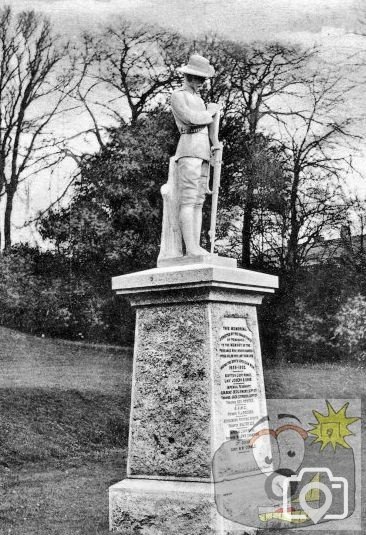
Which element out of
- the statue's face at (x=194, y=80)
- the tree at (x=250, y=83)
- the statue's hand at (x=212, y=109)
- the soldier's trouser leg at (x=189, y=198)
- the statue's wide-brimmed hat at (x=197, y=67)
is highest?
the tree at (x=250, y=83)

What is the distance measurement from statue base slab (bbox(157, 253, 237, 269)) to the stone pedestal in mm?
163

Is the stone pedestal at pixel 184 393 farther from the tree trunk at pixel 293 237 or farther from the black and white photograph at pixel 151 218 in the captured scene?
the tree trunk at pixel 293 237

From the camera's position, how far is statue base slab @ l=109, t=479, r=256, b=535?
6422 mm

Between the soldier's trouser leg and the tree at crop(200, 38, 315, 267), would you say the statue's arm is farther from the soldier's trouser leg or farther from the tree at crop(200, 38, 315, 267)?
the tree at crop(200, 38, 315, 267)

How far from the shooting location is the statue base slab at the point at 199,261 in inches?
283

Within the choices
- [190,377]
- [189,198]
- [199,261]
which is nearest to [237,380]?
[190,377]

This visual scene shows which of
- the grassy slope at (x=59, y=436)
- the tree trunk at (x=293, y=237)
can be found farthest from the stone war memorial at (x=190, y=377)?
the tree trunk at (x=293, y=237)

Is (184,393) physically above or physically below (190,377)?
below

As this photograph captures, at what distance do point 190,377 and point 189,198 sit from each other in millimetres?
1723

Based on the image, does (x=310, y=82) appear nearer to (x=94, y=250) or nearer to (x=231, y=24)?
(x=231, y=24)

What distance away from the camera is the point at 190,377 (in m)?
Result: 6.78

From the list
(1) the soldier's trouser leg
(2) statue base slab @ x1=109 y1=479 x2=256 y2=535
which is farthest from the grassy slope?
(1) the soldier's trouser leg

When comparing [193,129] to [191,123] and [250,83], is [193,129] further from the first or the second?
[250,83]

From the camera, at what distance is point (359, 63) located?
73.0 feet
